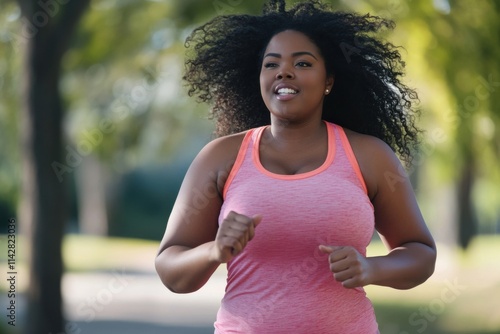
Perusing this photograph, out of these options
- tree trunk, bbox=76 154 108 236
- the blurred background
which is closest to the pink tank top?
the blurred background

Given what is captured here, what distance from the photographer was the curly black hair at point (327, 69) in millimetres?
3115

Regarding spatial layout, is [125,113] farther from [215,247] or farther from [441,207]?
[441,207]

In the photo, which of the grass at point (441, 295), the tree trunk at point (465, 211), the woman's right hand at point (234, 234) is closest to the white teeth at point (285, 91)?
the woman's right hand at point (234, 234)

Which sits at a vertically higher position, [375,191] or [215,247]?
[375,191]

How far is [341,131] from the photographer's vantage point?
9.61 ft

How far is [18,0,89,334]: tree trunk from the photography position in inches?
363

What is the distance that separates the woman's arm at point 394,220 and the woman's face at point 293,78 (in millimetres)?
165

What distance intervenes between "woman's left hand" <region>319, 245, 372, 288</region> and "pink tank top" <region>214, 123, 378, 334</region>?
153 mm

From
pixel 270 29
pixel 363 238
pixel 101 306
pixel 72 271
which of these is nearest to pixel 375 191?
pixel 363 238

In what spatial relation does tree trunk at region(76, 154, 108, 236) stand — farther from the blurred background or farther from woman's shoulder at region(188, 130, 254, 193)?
woman's shoulder at region(188, 130, 254, 193)

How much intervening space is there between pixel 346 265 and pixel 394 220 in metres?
0.44

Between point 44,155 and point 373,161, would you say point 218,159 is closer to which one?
point 373,161

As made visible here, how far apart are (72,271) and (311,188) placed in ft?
55.2

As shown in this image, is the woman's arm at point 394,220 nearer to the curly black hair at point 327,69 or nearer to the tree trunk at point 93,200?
the curly black hair at point 327,69
